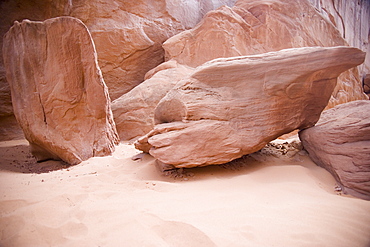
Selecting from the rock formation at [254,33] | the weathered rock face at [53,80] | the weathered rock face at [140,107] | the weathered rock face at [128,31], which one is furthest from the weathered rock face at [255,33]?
the weathered rock face at [53,80]

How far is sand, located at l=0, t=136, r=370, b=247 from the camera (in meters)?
1.35

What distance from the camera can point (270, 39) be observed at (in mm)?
7738

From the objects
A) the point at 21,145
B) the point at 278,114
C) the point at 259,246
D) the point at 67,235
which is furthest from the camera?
the point at 21,145

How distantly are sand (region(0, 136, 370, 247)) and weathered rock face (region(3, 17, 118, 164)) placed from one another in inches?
42.5

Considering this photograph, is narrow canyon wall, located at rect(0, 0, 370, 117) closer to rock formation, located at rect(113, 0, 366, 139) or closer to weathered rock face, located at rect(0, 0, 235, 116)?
weathered rock face, located at rect(0, 0, 235, 116)

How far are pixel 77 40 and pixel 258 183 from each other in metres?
3.55

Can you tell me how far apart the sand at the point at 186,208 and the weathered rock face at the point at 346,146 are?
0.47 ft

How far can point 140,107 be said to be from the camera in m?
5.72

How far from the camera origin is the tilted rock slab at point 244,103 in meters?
2.61

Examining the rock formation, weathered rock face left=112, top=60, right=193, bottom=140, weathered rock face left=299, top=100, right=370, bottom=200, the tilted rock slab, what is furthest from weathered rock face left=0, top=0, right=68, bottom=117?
weathered rock face left=299, top=100, right=370, bottom=200

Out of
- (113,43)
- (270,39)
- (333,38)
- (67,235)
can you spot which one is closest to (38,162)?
(67,235)

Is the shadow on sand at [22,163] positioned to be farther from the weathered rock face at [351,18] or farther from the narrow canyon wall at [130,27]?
the weathered rock face at [351,18]

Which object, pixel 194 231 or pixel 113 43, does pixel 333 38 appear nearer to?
pixel 113 43

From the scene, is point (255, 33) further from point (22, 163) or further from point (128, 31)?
point (22, 163)
